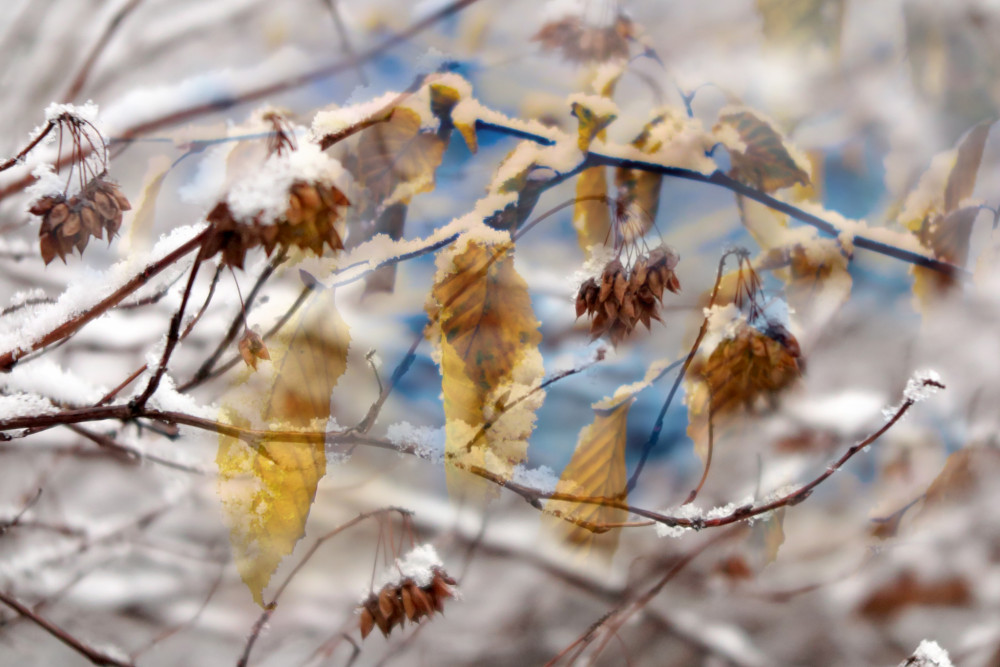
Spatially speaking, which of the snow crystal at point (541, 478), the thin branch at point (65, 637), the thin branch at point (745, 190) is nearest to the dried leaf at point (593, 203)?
the thin branch at point (745, 190)

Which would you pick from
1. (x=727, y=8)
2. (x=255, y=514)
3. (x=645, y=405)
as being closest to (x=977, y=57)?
(x=727, y=8)

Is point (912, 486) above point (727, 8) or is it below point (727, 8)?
below

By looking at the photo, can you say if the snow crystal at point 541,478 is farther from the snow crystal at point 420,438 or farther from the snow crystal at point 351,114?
the snow crystal at point 351,114

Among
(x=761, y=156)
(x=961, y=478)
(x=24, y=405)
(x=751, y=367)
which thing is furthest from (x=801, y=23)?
(x=24, y=405)

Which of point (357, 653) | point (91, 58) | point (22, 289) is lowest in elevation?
point (357, 653)

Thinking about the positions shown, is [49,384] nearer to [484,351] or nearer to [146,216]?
[146,216]

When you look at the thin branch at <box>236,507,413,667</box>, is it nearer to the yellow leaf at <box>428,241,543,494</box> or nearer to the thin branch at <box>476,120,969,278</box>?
the yellow leaf at <box>428,241,543,494</box>

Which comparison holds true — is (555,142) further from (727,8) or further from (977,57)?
(977,57)
